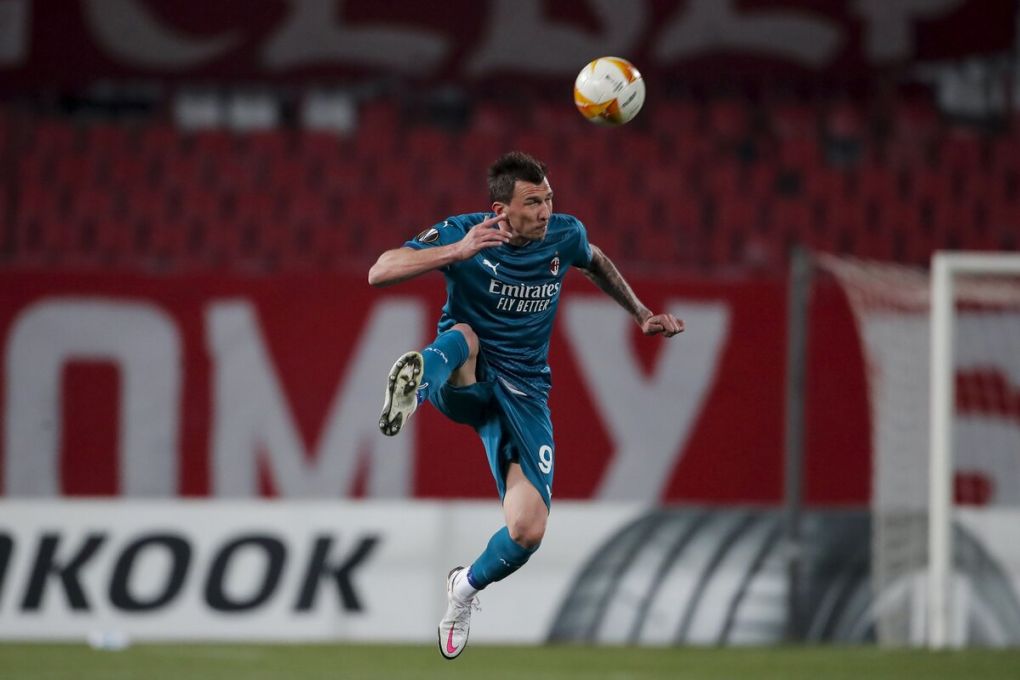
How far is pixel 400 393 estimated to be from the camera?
5.04 m

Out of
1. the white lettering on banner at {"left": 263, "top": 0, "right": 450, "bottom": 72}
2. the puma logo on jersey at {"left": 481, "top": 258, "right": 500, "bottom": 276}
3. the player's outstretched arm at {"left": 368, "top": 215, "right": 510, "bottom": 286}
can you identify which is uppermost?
the white lettering on banner at {"left": 263, "top": 0, "right": 450, "bottom": 72}

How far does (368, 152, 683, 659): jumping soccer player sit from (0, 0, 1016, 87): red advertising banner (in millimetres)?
7628

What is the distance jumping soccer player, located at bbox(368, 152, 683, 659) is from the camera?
5570mm

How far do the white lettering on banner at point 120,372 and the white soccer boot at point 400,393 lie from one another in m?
5.66

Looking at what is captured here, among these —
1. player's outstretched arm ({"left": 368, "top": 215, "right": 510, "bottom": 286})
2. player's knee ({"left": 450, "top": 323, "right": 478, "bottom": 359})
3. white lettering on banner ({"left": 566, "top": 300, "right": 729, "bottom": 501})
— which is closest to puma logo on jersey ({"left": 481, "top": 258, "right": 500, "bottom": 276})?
player's knee ({"left": 450, "top": 323, "right": 478, "bottom": 359})

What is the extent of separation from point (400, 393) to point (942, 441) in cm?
524

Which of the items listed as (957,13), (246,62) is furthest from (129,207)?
(957,13)

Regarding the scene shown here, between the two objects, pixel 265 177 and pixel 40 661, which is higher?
pixel 265 177

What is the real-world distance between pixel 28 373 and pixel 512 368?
5524 millimetres

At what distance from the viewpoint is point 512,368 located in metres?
5.86

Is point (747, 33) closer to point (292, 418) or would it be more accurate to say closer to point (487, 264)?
point (292, 418)

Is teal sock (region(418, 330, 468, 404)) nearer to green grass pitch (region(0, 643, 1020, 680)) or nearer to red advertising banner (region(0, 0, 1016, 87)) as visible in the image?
green grass pitch (region(0, 643, 1020, 680))

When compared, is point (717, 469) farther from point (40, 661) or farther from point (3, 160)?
point (3, 160)

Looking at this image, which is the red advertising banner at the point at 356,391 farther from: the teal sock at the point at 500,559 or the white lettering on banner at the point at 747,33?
the teal sock at the point at 500,559
